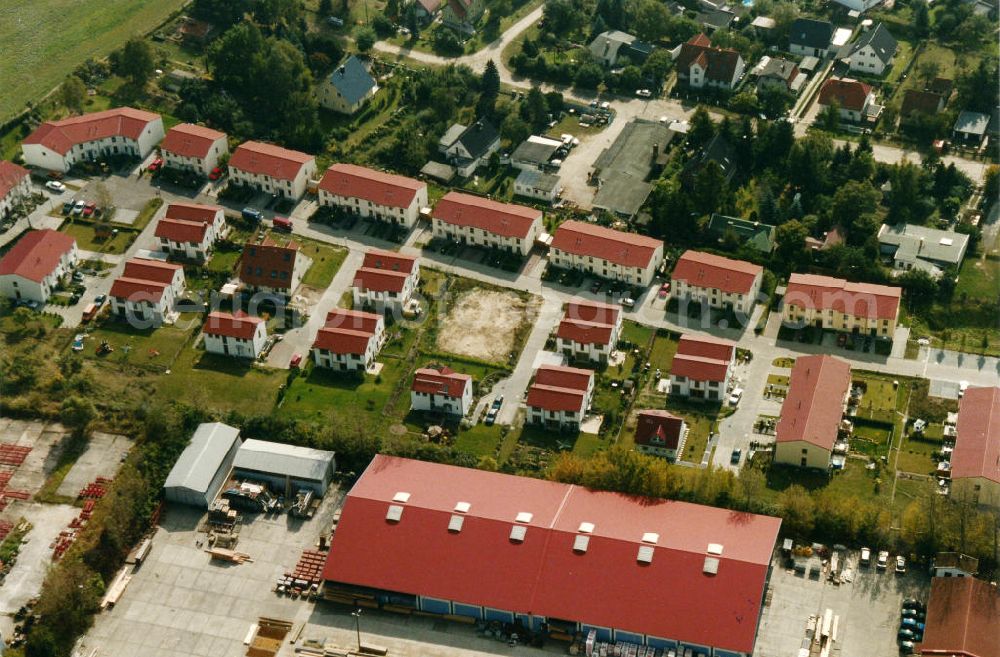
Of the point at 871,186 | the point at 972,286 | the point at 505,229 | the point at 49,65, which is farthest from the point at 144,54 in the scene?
the point at 972,286

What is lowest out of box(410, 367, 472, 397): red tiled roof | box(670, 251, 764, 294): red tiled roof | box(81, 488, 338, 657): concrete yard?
box(81, 488, 338, 657): concrete yard

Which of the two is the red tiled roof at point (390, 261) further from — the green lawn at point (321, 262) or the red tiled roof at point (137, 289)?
the red tiled roof at point (137, 289)

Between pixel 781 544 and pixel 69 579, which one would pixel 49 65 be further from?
pixel 781 544

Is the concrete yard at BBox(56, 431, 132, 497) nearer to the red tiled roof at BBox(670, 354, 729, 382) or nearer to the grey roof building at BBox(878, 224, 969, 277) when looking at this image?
the red tiled roof at BBox(670, 354, 729, 382)

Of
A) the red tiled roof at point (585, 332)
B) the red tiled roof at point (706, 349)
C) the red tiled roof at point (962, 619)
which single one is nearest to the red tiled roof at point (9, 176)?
the red tiled roof at point (585, 332)

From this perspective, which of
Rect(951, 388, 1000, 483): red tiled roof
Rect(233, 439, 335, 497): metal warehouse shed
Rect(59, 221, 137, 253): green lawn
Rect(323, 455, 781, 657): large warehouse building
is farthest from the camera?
Rect(59, 221, 137, 253): green lawn

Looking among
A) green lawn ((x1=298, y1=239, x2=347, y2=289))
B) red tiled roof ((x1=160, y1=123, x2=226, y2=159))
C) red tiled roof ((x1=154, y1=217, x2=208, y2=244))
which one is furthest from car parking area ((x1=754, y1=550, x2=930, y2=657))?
red tiled roof ((x1=160, y1=123, x2=226, y2=159))
